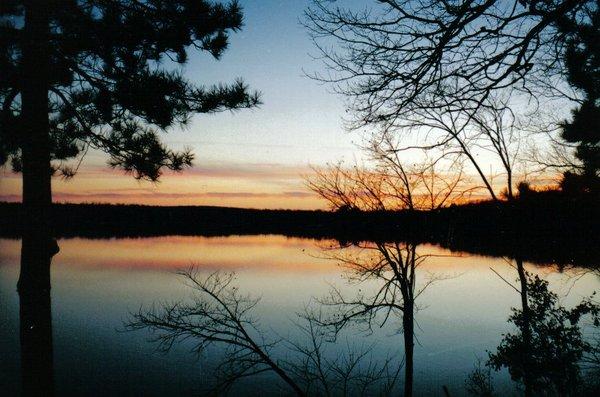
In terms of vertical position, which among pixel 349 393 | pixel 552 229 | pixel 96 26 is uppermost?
pixel 96 26

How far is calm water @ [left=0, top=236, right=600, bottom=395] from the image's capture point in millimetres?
14570

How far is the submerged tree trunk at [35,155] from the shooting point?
195 inches

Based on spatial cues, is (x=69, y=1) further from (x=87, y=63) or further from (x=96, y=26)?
(x=87, y=63)

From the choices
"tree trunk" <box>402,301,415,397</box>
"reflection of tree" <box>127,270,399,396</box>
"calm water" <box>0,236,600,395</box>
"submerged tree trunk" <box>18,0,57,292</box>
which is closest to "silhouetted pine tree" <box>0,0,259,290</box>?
"submerged tree trunk" <box>18,0,57,292</box>

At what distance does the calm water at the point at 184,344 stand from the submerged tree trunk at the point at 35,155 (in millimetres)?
6649

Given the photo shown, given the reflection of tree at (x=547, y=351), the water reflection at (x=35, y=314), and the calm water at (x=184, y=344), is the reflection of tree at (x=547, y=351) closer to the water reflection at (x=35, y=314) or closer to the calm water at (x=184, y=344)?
the calm water at (x=184, y=344)

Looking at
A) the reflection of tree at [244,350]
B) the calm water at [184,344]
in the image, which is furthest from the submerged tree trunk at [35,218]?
the calm water at [184,344]

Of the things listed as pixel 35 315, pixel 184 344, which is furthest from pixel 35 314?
pixel 184 344

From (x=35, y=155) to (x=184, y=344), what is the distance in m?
14.4

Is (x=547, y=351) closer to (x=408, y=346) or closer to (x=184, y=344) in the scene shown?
(x=408, y=346)

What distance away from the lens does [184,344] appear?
17594 mm

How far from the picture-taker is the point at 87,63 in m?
5.56

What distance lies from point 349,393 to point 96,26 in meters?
14.0

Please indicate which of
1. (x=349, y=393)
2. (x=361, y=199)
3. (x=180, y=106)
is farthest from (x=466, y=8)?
(x=349, y=393)
